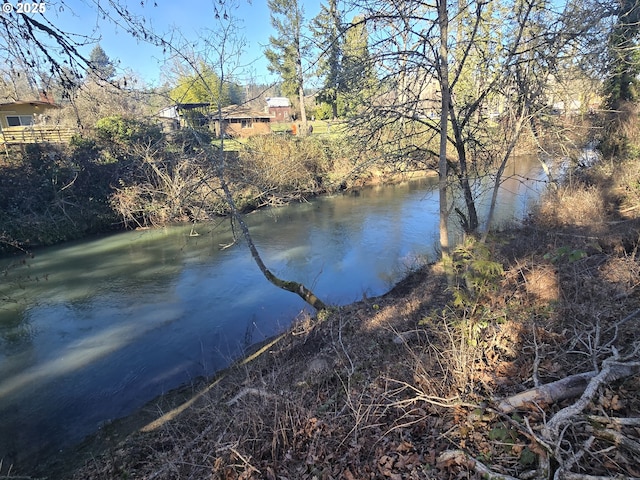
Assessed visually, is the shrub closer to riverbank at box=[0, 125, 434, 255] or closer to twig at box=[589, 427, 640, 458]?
riverbank at box=[0, 125, 434, 255]

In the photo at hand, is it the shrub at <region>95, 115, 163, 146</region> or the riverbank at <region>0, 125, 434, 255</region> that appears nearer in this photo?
the riverbank at <region>0, 125, 434, 255</region>

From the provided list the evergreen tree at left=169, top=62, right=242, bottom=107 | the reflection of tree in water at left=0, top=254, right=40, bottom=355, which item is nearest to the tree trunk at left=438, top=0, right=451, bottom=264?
the evergreen tree at left=169, top=62, right=242, bottom=107

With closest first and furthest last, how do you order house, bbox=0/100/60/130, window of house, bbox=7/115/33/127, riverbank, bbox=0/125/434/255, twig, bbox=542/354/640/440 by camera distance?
twig, bbox=542/354/640/440, riverbank, bbox=0/125/434/255, house, bbox=0/100/60/130, window of house, bbox=7/115/33/127

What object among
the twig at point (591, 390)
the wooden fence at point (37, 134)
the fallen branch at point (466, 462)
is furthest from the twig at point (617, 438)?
the wooden fence at point (37, 134)

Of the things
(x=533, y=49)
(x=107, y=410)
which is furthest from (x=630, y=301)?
(x=107, y=410)

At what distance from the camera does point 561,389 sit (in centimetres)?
300

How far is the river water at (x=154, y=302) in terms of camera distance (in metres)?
7.16

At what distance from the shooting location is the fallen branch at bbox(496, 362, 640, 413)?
294cm

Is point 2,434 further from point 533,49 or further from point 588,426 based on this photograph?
point 533,49

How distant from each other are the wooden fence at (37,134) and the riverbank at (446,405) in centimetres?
1766

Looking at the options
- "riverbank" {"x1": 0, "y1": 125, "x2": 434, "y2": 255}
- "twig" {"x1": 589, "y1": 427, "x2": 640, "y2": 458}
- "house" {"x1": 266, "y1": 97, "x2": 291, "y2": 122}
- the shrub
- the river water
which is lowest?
the river water

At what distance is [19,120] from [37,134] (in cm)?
769

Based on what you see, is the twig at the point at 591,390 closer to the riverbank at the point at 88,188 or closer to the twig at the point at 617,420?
the twig at the point at 617,420

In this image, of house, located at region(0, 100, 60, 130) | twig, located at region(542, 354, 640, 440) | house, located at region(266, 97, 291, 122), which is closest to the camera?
twig, located at region(542, 354, 640, 440)
